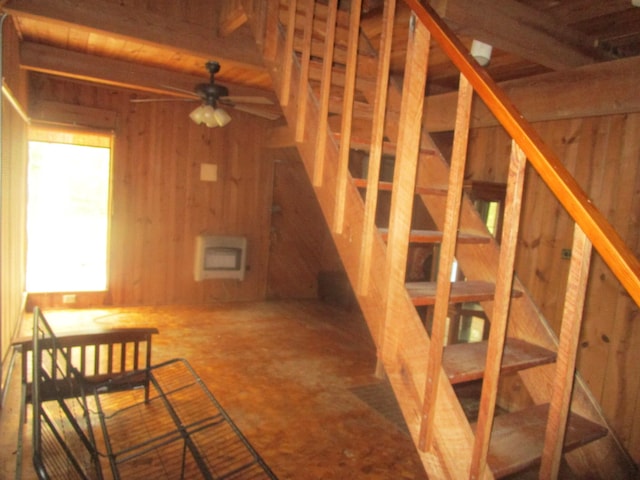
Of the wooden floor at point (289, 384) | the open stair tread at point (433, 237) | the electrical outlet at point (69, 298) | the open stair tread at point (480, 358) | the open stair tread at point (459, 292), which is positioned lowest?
the wooden floor at point (289, 384)

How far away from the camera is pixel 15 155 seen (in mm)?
3193

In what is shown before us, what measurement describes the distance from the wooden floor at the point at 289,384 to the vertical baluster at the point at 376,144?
124 centimetres

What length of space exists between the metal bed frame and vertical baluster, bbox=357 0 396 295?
2.92ft

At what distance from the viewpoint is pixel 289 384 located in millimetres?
3346

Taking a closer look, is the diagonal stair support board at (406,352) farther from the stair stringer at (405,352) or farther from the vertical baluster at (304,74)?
the vertical baluster at (304,74)

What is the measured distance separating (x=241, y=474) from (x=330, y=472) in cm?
48

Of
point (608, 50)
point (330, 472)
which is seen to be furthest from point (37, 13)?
point (608, 50)

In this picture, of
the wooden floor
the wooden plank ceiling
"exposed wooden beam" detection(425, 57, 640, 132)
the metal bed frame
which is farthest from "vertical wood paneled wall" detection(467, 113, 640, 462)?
the metal bed frame

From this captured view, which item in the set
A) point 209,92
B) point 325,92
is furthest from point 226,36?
point 325,92

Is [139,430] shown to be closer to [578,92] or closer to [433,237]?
[433,237]

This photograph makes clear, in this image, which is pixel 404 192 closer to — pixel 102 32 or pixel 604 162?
pixel 604 162

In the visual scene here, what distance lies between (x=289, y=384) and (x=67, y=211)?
11.6 ft

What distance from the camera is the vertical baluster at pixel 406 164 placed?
5.05 ft

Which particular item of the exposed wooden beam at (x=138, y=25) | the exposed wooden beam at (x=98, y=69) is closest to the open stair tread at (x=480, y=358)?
the exposed wooden beam at (x=138, y=25)
